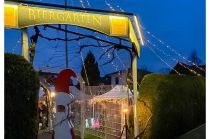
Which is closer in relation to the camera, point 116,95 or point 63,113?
point 63,113

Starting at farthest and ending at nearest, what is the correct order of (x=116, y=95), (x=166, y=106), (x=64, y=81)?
(x=116, y=95), (x=166, y=106), (x=64, y=81)

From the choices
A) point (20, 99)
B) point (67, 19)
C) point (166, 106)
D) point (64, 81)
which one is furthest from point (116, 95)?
point (20, 99)

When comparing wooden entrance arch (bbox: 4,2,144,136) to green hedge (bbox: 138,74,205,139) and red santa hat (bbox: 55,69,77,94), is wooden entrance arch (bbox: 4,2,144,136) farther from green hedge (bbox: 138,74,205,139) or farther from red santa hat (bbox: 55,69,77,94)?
red santa hat (bbox: 55,69,77,94)

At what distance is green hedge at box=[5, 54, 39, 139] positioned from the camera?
526cm

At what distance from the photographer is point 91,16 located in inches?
336

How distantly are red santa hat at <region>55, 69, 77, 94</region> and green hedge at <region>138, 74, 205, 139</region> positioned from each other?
12.0ft

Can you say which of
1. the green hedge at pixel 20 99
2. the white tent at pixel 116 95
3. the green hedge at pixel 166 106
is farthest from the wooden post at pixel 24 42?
the white tent at pixel 116 95

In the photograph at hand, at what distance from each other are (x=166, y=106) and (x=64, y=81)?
3973 mm

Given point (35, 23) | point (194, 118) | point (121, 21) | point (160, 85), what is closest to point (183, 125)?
point (194, 118)

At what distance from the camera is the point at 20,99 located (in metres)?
5.39

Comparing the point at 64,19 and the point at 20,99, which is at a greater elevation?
the point at 64,19

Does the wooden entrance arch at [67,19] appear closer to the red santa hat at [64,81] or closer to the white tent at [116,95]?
the red santa hat at [64,81]

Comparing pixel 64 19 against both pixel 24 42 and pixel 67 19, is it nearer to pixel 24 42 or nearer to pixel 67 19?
pixel 67 19
